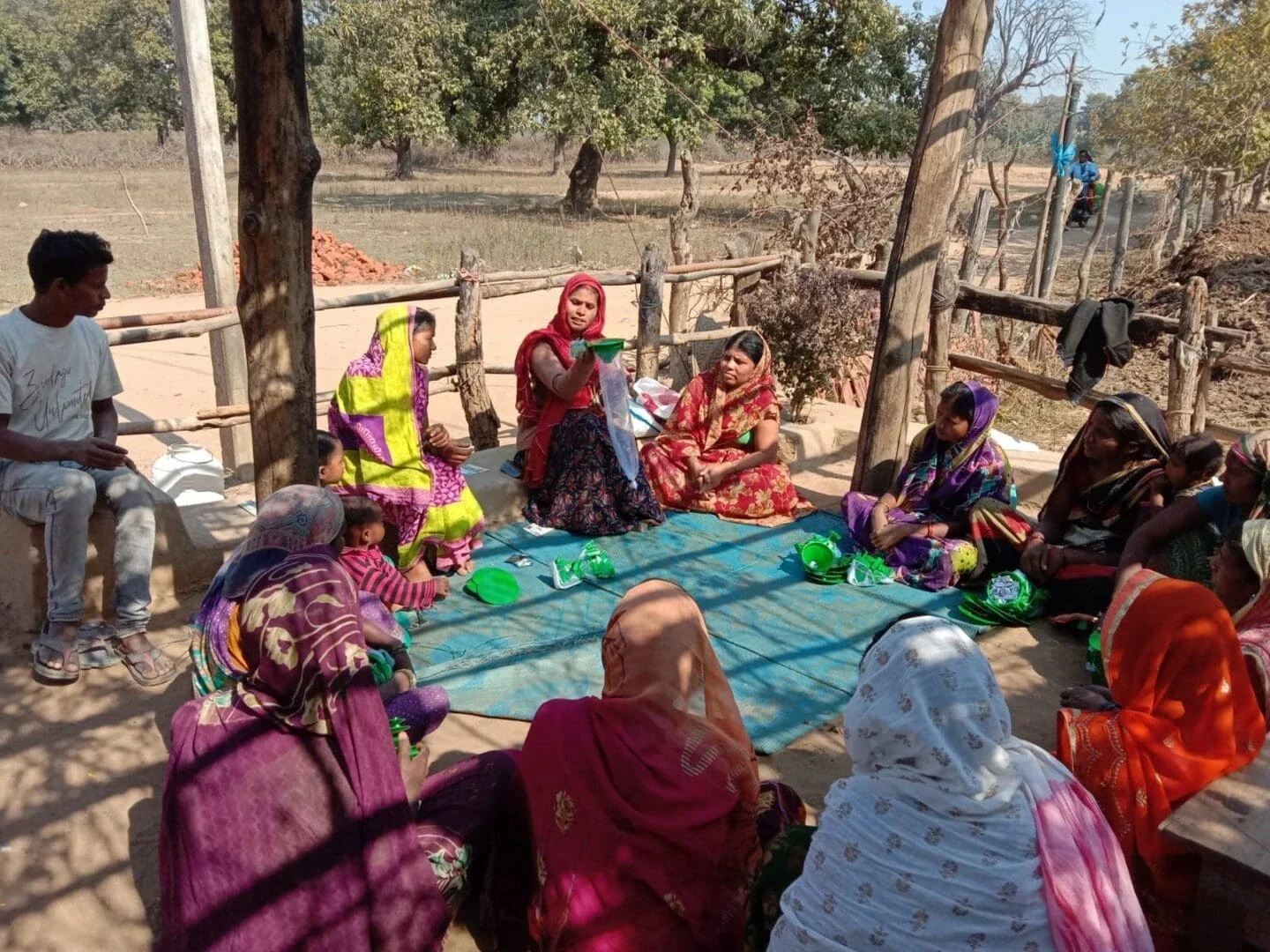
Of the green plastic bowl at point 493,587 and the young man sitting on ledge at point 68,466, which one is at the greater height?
the young man sitting on ledge at point 68,466

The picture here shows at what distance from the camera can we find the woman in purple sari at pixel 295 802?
200 centimetres

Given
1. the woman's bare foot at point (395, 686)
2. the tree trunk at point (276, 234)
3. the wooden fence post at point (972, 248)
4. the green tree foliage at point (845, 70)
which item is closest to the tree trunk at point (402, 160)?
the green tree foliage at point (845, 70)

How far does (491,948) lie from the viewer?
246 cm

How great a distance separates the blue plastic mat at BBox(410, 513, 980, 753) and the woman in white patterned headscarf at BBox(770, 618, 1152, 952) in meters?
1.57

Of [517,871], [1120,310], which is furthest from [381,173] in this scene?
[517,871]

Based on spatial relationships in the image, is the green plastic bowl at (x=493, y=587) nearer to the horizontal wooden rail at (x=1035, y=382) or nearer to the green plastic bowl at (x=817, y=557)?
the green plastic bowl at (x=817, y=557)

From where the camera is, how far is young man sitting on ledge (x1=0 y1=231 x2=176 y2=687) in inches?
132

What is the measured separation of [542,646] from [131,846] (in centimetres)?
156

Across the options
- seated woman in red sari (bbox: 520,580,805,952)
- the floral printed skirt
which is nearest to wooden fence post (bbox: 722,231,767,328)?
the floral printed skirt

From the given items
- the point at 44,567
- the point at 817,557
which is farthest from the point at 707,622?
the point at 44,567

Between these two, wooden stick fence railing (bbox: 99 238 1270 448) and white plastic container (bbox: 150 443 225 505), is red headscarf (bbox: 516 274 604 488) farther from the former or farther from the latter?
white plastic container (bbox: 150 443 225 505)

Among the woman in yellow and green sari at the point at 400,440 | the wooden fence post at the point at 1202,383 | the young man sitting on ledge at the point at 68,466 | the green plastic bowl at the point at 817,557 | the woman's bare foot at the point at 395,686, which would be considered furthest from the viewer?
the wooden fence post at the point at 1202,383

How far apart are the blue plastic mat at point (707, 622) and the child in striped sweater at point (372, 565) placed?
0.37ft

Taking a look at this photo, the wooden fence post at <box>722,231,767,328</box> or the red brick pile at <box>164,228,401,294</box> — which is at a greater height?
the wooden fence post at <box>722,231,767,328</box>
